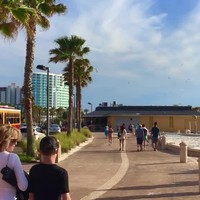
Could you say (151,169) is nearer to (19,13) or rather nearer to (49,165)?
(19,13)

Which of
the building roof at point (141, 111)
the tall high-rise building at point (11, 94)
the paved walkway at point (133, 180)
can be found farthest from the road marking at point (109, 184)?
the tall high-rise building at point (11, 94)

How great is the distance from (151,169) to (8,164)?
1254 centimetres

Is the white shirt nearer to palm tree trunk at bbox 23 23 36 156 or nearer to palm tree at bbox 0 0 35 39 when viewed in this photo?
palm tree at bbox 0 0 35 39

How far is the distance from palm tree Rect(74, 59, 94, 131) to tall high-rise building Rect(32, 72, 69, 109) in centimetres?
335

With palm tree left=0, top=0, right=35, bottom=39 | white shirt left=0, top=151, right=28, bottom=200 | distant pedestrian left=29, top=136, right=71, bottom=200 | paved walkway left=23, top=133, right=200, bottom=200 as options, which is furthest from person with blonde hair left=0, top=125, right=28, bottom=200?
palm tree left=0, top=0, right=35, bottom=39

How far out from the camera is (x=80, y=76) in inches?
2024

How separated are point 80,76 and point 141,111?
3058 cm

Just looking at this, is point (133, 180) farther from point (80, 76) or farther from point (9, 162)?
point (80, 76)

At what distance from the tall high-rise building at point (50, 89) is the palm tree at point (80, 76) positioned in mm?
3351

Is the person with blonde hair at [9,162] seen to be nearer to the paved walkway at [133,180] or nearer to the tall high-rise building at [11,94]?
the paved walkway at [133,180]

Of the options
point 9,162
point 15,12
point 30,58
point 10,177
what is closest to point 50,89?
point 30,58

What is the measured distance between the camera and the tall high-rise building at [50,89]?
8956 centimetres

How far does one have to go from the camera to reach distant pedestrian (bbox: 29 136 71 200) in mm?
4809

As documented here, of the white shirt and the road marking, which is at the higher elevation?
the white shirt
